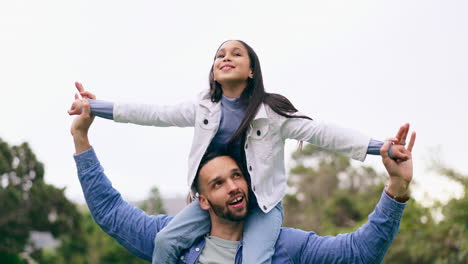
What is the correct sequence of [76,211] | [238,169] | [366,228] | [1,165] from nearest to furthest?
[366,228]
[238,169]
[1,165]
[76,211]

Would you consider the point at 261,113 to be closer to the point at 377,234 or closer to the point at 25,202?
the point at 377,234

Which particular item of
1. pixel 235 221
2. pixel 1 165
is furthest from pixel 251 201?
pixel 1 165

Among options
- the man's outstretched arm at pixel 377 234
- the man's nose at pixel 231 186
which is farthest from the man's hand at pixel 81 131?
the man's outstretched arm at pixel 377 234

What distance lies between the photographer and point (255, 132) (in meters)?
3.74

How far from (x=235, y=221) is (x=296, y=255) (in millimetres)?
416

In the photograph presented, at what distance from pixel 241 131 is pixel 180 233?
717 mm

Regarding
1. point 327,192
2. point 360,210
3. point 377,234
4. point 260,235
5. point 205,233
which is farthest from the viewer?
point 327,192

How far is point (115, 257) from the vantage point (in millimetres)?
22406

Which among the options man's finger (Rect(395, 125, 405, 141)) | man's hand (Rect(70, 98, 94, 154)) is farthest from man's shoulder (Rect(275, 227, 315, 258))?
man's hand (Rect(70, 98, 94, 154))

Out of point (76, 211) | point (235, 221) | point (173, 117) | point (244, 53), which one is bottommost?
point (76, 211)

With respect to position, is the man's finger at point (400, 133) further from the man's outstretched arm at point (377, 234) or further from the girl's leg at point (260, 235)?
the girl's leg at point (260, 235)

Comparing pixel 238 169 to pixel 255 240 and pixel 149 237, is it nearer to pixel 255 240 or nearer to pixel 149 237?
pixel 255 240

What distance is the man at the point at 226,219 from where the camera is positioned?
345 centimetres

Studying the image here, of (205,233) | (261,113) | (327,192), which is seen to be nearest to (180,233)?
(205,233)
